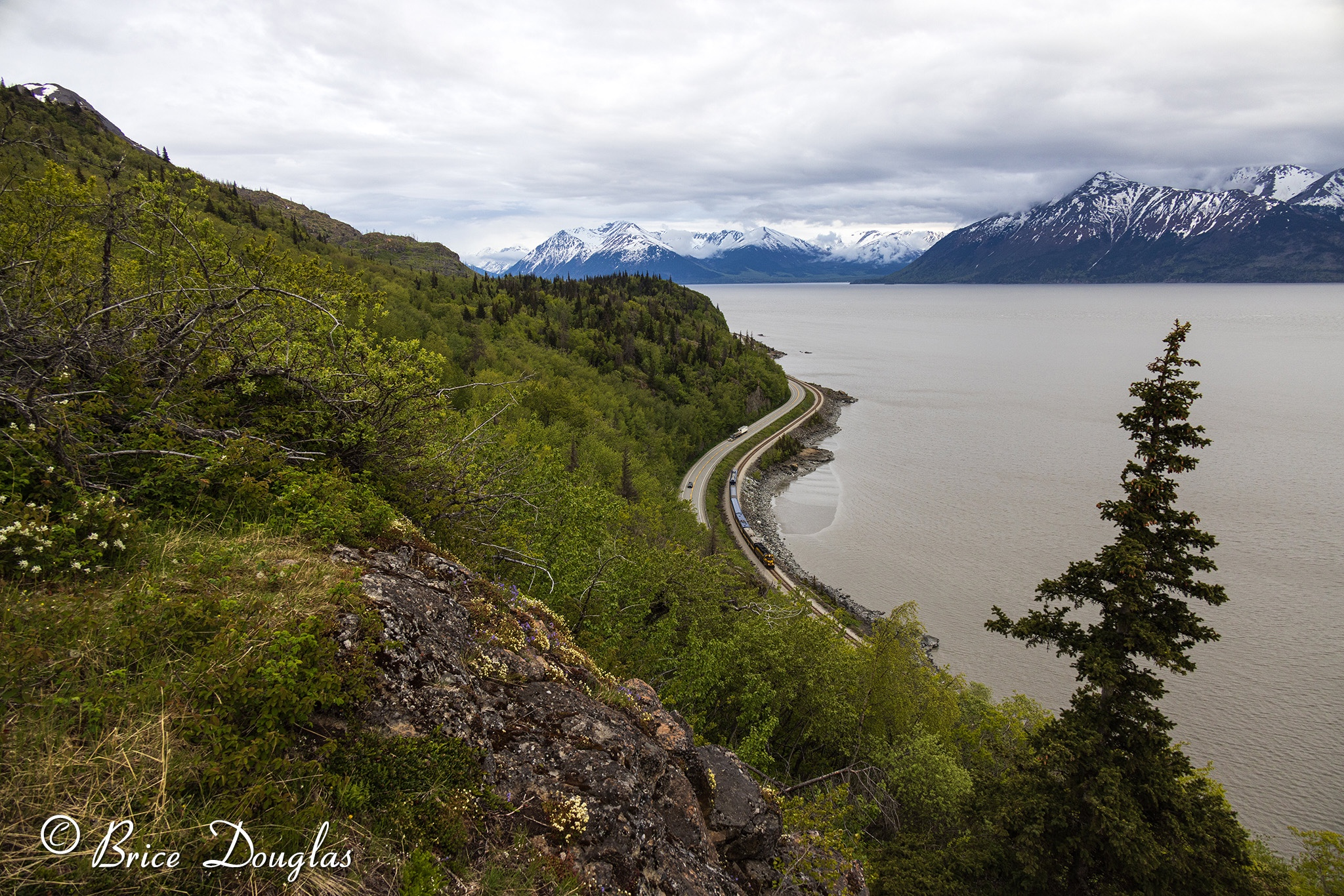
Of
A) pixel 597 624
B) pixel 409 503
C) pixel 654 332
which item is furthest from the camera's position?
pixel 654 332

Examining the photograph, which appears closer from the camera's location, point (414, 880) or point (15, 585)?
point (414, 880)

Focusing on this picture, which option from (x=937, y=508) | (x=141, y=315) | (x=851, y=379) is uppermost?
(x=141, y=315)

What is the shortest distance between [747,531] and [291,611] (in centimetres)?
4970

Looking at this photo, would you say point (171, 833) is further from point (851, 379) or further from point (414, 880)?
point (851, 379)

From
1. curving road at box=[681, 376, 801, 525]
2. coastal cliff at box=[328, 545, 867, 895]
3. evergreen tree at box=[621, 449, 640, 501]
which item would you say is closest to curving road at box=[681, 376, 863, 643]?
curving road at box=[681, 376, 801, 525]

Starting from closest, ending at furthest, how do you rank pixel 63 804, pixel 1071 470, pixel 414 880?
pixel 63 804 → pixel 414 880 → pixel 1071 470

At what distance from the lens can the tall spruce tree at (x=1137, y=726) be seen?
10.9 metres

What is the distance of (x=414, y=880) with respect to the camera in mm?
4031

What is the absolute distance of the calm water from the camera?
29234 mm

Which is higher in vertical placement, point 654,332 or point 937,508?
point 654,332

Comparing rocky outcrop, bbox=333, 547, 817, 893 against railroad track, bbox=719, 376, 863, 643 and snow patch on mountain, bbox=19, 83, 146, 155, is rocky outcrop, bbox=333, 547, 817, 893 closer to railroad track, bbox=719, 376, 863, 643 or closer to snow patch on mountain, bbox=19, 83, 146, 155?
railroad track, bbox=719, 376, 863, 643

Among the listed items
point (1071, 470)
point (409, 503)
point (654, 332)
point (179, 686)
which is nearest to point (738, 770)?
point (409, 503)

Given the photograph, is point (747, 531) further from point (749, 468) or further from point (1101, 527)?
point (1101, 527)

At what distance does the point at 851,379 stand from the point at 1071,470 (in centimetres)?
6410
